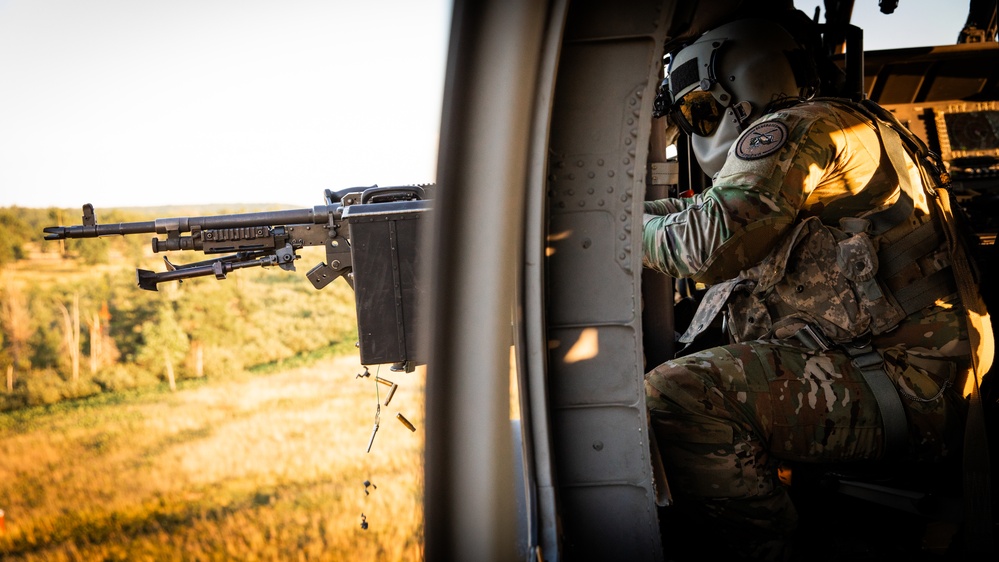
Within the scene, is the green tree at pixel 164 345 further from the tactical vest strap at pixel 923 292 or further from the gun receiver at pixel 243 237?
the tactical vest strap at pixel 923 292

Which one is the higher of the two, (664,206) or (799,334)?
(664,206)

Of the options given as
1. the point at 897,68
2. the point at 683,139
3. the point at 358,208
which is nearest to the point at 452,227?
the point at 358,208

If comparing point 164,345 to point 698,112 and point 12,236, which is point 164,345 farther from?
point 698,112

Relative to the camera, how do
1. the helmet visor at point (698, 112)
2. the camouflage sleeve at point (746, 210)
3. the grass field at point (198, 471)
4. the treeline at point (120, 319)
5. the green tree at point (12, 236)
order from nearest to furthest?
the camouflage sleeve at point (746, 210) < the helmet visor at point (698, 112) < the green tree at point (12, 236) < the treeline at point (120, 319) < the grass field at point (198, 471)

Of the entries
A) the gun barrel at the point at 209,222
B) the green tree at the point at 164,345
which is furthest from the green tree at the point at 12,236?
the green tree at the point at 164,345

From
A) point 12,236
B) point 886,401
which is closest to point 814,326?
point 886,401

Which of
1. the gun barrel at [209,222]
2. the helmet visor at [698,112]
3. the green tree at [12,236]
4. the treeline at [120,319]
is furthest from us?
the treeline at [120,319]

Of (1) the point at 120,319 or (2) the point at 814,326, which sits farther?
(1) the point at 120,319

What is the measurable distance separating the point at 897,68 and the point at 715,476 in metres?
4.51

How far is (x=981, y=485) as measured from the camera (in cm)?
161

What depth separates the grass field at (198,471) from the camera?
6305mm

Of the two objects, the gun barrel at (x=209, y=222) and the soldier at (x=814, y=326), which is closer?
the soldier at (x=814, y=326)

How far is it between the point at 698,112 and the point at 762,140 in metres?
0.55

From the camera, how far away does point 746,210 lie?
68.7 inches
